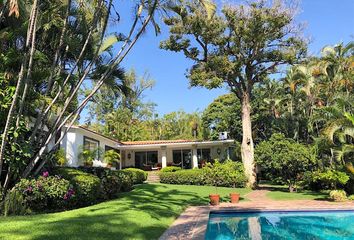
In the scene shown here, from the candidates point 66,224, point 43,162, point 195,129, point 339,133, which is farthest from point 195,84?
point 195,129

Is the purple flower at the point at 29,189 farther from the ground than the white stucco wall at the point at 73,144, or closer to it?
closer to it

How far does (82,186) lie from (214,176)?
13134 mm

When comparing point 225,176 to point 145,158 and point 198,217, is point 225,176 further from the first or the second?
point 145,158

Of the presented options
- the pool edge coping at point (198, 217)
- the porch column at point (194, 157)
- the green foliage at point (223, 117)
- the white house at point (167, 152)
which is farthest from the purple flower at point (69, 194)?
the green foliage at point (223, 117)

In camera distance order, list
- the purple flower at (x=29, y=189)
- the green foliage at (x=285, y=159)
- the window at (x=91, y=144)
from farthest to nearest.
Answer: the window at (x=91, y=144) → the green foliage at (x=285, y=159) → the purple flower at (x=29, y=189)

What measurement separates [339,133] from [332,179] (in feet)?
8.09

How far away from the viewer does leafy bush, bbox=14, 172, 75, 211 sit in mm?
10609

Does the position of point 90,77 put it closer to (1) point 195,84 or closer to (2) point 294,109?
(1) point 195,84

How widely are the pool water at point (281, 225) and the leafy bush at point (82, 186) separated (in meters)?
4.44

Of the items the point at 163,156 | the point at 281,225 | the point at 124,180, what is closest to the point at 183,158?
the point at 163,156

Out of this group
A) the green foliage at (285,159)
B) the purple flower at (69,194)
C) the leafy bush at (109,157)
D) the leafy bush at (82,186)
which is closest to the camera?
the purple flower at (69,194)

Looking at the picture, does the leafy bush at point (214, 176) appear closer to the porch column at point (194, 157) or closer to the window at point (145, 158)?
the porch column at point (194, 157)

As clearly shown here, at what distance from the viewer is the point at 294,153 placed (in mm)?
20094

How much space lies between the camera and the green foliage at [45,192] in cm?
1061
